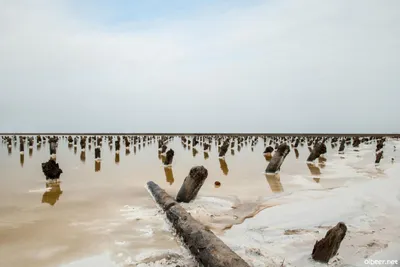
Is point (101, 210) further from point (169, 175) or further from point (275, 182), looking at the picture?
point (275, 182)

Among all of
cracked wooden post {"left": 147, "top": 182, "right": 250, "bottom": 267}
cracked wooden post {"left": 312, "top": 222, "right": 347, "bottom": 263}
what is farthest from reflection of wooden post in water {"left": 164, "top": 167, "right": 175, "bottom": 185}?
cracked wooden post {"left": 312, "top": 222, "right": 347, "bottom": 263}

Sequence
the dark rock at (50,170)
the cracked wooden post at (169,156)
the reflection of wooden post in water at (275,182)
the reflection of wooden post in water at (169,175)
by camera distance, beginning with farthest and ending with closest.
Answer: the cracked wooden post at (169,156)
the reflection of wooden post in water at (169,175)
the dark rock at (50,170)
the reflection of wooden post in water at (275,182)

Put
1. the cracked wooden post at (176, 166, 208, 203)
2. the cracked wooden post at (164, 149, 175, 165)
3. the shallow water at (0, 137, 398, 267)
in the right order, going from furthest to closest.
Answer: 1. the cracked wooden post at (164, 149, 175, 165)
2. the cracked wooden post at (176, 166, 208, 203)
3. the shallow water at (0, 137, 398, 267)

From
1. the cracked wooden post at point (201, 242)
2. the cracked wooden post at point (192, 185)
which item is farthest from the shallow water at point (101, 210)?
the cracked wooden post at point (192, 185)

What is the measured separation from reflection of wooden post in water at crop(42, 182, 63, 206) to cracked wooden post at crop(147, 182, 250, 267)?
10.0 ft

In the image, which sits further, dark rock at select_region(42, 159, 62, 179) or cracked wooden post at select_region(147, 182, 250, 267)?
dark rock at select_region(42, 159, 62, 179)

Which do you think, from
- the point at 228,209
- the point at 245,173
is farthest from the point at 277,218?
the point at 245,173

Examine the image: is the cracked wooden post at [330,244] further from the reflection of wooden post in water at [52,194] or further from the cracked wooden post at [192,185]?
the reflection of wooden post in water at [52,194]

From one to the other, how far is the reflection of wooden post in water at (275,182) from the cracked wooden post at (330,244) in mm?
4804

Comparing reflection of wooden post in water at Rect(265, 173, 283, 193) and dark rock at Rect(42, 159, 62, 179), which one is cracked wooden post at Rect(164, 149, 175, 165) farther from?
dark rock at Rect(42, 159, 62, 179)

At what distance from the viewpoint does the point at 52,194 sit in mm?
7910

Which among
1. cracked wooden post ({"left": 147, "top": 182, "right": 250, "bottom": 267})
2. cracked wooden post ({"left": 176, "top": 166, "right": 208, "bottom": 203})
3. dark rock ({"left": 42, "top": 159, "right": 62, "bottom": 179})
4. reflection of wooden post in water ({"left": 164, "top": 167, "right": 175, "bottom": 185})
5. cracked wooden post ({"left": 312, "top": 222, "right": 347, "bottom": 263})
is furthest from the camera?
reflection of wooden post in water ({"left": 164, "top": 167, "right": 175, "bottom": 185})

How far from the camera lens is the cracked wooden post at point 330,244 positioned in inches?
141

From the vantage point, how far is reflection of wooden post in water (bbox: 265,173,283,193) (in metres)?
8.81
